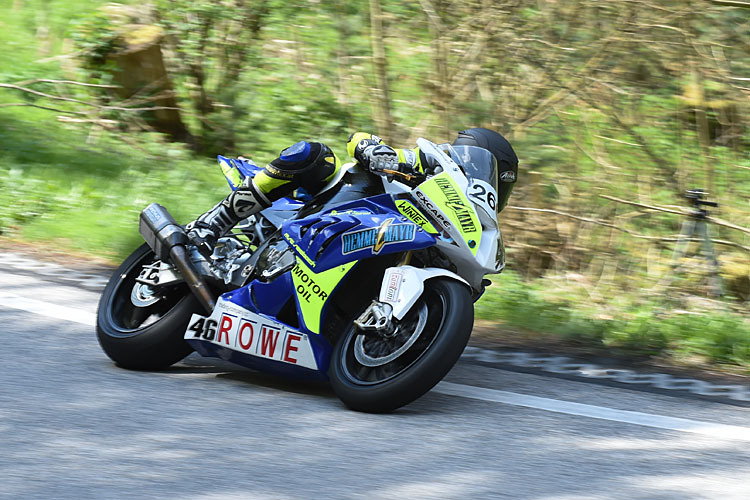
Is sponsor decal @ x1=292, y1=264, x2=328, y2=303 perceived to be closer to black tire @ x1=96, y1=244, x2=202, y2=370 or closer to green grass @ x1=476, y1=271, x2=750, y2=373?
black tire @ x1=96, y1=244, x2=202, y2=370

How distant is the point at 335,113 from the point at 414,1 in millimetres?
1918

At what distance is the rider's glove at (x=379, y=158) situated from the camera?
4707 mm

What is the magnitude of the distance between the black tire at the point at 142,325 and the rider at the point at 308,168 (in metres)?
0.36

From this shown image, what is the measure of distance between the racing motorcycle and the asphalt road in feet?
0.63

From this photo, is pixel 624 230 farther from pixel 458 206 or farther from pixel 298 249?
Result: pixel 298 249

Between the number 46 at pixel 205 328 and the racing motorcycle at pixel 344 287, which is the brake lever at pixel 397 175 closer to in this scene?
the racing motorcycle at pixel 344 287

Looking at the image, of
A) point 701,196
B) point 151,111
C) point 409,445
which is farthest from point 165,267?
point 151,111

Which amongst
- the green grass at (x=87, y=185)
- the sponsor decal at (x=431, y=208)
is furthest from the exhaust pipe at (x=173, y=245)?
the green grass at (x=87, y=185)

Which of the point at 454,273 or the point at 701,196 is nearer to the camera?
the point at 454,273

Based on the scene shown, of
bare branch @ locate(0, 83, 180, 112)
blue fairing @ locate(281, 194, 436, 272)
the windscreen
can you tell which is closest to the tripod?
the windscreen

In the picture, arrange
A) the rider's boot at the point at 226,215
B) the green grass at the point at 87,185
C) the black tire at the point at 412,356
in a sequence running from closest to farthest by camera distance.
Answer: the black tire at the point at 412,356
the rider's boot at the point at 226,215
the green grass at the point at 87,185

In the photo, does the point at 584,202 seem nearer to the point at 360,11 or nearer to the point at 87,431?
the point at 360,11

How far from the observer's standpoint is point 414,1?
8.79 metres

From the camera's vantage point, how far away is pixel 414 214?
15.3 ft
